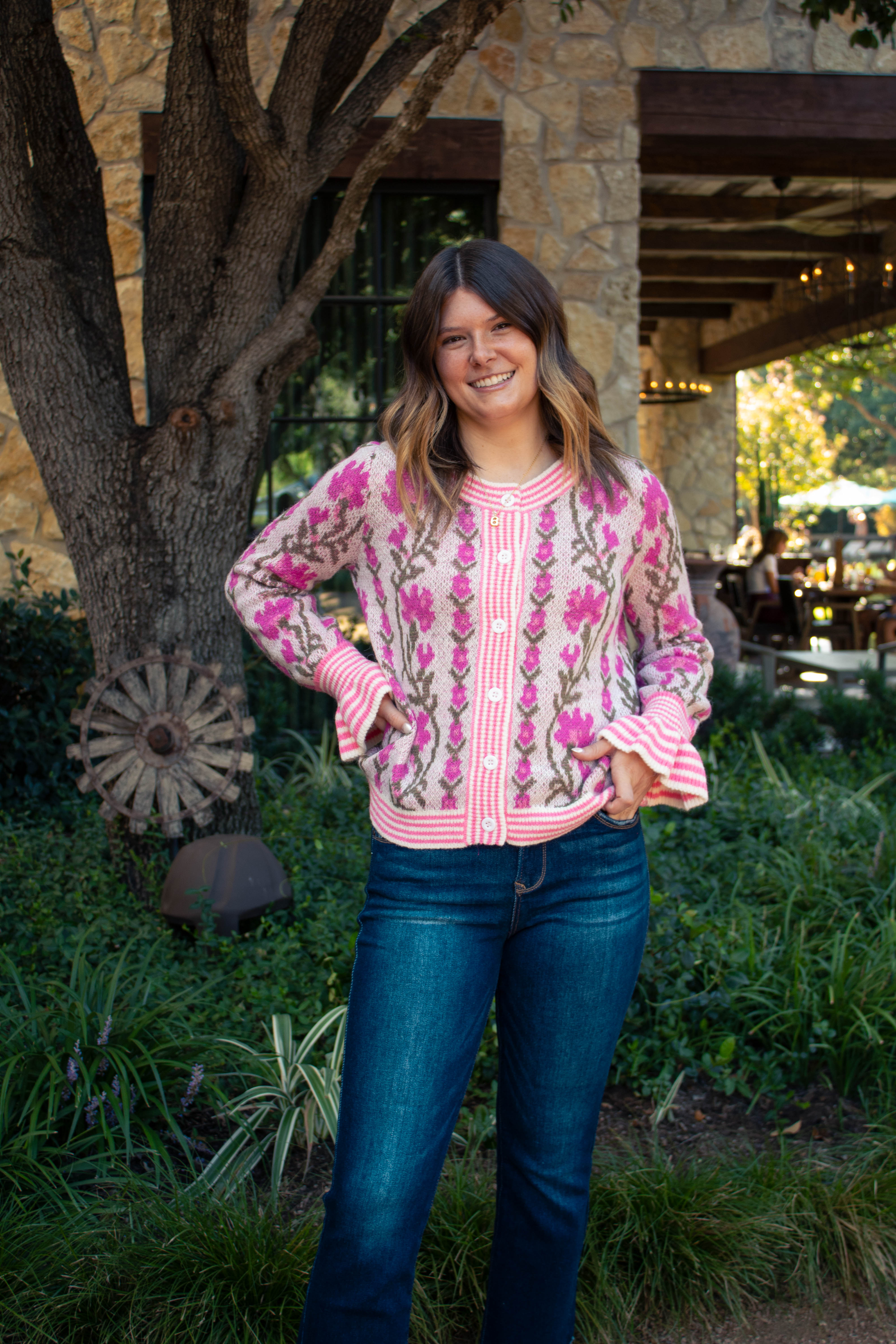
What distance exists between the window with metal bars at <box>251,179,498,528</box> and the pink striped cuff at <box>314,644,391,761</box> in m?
4.12

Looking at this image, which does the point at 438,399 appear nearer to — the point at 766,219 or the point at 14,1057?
the point at 14,1057

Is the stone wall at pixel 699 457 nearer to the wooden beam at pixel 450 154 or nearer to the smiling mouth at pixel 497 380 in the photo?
the wooden beam at pixel 450 154

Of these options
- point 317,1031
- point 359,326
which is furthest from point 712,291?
point 317,1031

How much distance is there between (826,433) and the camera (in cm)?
3453

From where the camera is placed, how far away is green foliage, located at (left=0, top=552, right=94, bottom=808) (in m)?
4.47

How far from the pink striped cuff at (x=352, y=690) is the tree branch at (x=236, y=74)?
206 centimetres

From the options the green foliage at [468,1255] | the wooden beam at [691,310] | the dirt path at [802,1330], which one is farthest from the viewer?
the wooden beam at [691,310]

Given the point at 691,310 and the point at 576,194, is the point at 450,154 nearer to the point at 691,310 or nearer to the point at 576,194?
the point at 576,194

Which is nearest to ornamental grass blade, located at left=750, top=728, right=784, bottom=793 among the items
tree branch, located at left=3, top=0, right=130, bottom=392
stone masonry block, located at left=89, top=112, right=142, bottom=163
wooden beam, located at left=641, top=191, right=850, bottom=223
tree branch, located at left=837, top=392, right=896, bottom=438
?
tree branch, located at left=3, top=0, right=130, bottom=392

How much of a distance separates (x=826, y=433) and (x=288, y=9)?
32.0m

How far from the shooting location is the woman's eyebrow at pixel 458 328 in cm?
160

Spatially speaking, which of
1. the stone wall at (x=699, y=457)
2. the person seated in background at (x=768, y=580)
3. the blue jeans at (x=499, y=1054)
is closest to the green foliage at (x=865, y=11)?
the blue jeans at (x=499, y=1054)

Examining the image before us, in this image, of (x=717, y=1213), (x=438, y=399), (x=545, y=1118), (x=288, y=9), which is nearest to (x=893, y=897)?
(x=717, y=1213)

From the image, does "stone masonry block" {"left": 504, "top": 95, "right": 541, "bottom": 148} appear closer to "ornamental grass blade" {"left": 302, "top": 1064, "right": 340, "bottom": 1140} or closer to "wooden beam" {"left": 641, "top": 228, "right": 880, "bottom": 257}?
"ornamental grass blade" {"left": 302, "top": 1064, "right": 340, "bottom": 1140}
